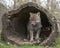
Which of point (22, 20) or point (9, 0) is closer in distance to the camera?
point (22, 20)

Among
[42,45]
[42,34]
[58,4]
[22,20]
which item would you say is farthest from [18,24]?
[58,4]

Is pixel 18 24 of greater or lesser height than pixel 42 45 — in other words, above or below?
above

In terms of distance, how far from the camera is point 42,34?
9.16m

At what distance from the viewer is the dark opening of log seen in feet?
26.0

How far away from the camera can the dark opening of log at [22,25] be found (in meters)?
7.93

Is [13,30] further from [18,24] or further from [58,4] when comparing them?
[58,4]

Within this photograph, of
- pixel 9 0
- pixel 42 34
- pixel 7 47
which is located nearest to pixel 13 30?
pixel 42 34

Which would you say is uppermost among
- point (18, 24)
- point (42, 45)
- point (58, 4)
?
point (58, 4)

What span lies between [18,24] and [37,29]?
2.57 ft

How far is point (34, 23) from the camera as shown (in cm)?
885

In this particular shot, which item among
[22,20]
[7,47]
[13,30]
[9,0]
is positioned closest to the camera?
[7,47]

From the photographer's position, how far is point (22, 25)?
9.62 metres

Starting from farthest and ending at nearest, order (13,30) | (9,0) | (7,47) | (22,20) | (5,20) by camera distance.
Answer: (9,0)
(22,20)
(13,30)
(5,20)
(7,47)

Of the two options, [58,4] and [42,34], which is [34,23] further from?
[58,4]
